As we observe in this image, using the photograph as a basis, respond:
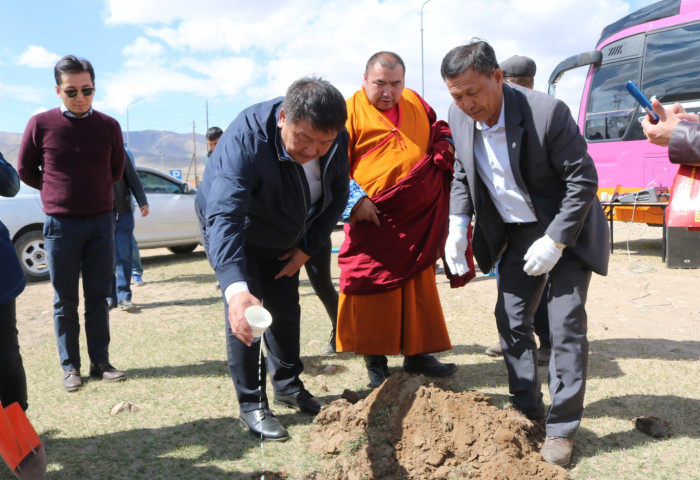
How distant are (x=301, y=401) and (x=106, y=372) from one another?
1394 mm

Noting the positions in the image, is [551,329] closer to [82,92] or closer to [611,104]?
[82,92]

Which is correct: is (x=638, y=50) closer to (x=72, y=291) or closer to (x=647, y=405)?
(x=647, y=405)

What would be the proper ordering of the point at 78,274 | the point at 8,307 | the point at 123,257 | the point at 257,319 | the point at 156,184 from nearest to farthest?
the point at 257,319 → the point at 8,307 → the point at 78,274 → the point at 123,257 → the point at 156,184

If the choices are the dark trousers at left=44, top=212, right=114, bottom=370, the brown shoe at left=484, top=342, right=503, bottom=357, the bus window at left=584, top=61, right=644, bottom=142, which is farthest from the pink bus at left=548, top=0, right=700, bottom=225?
the dark trousers at left=44, top=212, right=114, bottom=370

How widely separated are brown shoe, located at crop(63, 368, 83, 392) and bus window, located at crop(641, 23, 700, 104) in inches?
309

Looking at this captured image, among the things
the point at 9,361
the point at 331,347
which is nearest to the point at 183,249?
the point at 331,347

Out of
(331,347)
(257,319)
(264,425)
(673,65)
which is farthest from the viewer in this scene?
(673,65)

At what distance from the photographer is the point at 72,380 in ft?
11.7

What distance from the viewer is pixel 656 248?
368 inches

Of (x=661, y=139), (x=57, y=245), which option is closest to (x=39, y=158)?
(x=57, y=245)

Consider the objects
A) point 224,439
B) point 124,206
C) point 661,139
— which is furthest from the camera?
point 124,206

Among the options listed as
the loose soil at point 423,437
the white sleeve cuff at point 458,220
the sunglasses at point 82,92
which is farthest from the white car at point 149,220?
the white sleeve cuff at point 458,220

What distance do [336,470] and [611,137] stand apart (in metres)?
8.01

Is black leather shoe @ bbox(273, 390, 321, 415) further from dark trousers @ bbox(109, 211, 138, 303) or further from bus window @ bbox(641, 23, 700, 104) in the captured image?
bus window @ bbox(641, 23, 700, 104)
